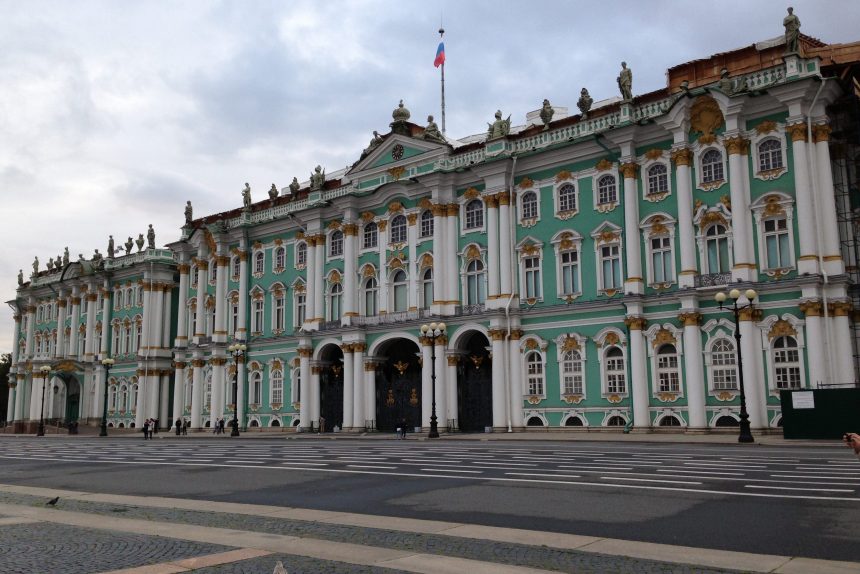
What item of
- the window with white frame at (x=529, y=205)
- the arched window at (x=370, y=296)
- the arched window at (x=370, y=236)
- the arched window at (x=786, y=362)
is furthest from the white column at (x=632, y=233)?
the arched window at (x=370, y=236)

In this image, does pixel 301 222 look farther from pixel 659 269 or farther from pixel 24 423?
pixel 24 423

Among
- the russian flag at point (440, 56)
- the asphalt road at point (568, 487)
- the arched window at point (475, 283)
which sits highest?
the russian flag at point (440, 56)

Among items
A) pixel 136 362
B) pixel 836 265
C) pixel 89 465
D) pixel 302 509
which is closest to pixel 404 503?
pixel 302 509

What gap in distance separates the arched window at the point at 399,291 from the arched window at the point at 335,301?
4.72 meters

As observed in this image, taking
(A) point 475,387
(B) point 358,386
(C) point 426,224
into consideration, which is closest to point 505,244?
(C) point 426,224

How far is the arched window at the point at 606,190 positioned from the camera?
42281 millimetres

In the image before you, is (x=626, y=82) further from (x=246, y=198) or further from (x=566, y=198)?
(x=246, y=198)

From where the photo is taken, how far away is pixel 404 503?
13.8 meters

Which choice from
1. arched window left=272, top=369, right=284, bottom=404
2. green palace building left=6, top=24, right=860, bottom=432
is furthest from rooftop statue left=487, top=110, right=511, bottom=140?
arched window left=272, top=369, right=284, bottom=404

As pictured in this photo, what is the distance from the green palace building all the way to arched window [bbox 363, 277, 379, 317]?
15cm

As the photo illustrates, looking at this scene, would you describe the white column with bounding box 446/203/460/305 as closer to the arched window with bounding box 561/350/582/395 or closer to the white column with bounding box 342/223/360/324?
the white column with bounding box 342/223/360/324

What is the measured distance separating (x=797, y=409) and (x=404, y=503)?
21.8 metres

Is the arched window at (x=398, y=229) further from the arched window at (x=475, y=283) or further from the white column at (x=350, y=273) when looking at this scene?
the arched window at (x=475, y=283)

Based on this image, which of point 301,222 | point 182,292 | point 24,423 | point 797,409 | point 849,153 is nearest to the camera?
point 797,409
